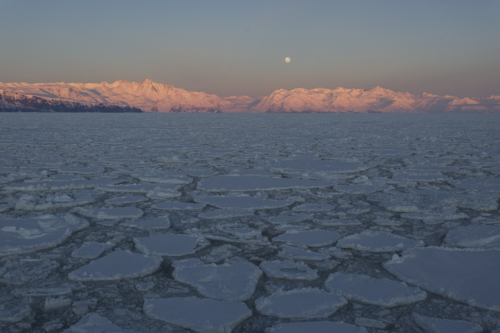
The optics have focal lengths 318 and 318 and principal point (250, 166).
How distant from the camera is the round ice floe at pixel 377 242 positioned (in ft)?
5.75

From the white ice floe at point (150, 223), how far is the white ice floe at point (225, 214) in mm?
259

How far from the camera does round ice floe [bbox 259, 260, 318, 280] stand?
1.44m

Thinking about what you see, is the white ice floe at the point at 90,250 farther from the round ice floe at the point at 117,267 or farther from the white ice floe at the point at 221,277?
the white ice floe at the point at 221,277

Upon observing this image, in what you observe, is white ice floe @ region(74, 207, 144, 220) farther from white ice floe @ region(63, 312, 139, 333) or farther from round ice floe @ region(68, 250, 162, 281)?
white ice floe @ region(63, 312, 139, 333)

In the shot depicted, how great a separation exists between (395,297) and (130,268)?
1.17 meters

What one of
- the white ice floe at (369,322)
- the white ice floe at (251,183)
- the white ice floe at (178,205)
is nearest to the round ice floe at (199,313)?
the white ice floe at (369,322)

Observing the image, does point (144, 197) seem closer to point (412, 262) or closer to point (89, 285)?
point (89, 285)

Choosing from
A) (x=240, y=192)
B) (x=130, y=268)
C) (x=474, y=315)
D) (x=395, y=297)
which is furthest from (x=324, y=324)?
(x=240, y=192)

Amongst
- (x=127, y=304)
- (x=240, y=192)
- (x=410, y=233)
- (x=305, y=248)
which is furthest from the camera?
(x=240, y=192)

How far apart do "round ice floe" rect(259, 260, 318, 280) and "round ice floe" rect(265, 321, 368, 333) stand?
33 cm

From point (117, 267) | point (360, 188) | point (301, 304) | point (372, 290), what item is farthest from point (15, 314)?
point (360, 188)

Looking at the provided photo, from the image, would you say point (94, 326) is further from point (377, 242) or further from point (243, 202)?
point (243, 202)

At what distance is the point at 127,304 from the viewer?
4.00 feet

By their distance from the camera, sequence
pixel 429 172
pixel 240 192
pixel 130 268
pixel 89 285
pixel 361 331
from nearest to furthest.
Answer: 1. pixel 361 331
2. pixel 89 285
3. pixel 130 268
4. pixel 240 192
5. pixel 429 172
